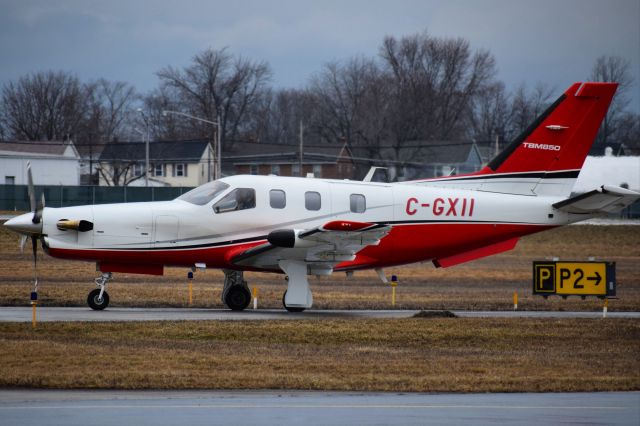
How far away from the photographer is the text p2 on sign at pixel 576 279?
86.2 ft

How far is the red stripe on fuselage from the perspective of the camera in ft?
76.2

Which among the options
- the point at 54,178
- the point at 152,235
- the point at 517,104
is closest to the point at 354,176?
the point at 54,178

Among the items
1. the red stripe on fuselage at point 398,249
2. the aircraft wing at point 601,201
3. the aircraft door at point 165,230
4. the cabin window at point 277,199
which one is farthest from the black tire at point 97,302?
the aircraft wing at point 601,201

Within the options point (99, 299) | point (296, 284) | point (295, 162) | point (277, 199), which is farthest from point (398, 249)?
point (295, 162)

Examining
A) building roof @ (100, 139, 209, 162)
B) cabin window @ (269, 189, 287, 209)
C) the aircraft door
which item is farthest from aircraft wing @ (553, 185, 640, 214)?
building roof @ (100, 139, 209, 162)

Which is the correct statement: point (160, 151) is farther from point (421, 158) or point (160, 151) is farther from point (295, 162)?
point (421, 158)

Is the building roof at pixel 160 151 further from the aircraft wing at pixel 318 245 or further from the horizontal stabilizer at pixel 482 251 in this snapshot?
the aircraft wing at pixel 318 245

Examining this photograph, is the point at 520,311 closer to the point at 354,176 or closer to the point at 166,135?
the point at 354,176

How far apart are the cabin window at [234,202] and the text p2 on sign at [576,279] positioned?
8.76 meters

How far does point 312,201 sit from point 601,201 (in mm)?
7000

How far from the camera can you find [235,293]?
24.8 m

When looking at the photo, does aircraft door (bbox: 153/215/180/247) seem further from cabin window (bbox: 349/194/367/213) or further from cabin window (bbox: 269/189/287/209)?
cabin window (bbox: 349/194/367/213)

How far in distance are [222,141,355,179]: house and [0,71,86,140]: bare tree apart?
A: 800 inches

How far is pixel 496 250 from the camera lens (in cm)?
2517
